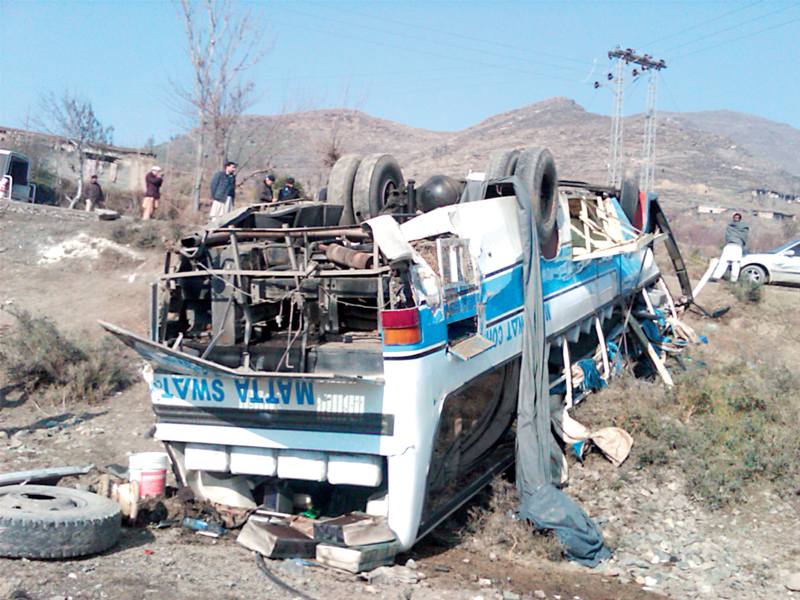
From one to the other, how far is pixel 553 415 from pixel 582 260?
154cm

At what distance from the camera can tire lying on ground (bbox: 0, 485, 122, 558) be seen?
3834 millimetres

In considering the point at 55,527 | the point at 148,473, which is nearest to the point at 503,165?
the point at 148,473

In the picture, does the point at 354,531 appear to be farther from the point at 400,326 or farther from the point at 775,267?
the point at 775,267

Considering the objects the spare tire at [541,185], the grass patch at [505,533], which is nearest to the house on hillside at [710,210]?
the spare tire at [541,185]

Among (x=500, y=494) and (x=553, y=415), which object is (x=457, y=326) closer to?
(x=500, y=494)

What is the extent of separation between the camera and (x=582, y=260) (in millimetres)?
6793

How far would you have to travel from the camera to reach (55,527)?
3902 mm

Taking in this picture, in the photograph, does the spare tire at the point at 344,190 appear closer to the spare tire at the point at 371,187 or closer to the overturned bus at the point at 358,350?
the spare tire at the point at 371,187

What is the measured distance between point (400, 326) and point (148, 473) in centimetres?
248

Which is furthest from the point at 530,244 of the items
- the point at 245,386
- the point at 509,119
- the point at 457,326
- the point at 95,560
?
the point at 509,119

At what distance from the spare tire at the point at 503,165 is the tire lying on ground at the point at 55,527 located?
156 inches

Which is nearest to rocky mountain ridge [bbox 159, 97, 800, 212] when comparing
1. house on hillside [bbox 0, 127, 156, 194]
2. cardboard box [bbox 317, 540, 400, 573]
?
house on hillside [bbox 0, 127, 156, 194]

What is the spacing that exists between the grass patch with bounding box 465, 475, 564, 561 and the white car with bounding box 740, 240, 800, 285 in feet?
40.3

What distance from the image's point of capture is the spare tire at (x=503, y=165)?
6133mm
